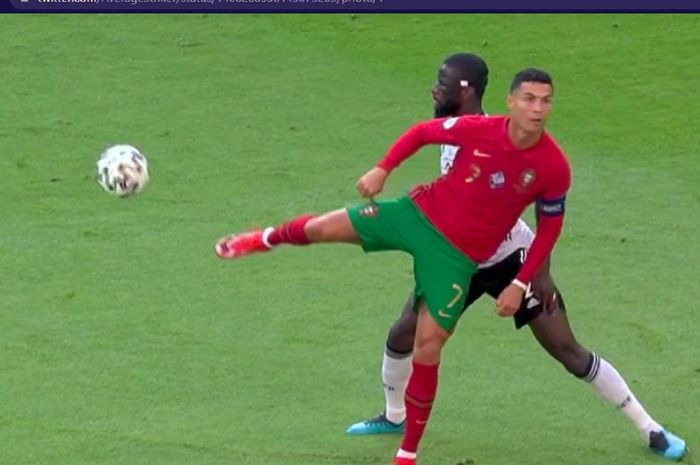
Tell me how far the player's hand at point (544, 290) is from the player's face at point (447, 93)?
35.2 inches

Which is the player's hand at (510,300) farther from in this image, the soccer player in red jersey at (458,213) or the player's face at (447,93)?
the player's face at (447,93)

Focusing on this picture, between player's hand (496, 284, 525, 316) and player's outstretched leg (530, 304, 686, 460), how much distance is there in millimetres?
528

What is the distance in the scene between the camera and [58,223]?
10.9 meters

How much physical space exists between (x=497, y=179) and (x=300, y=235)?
1.04 metres

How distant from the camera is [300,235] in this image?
761cm

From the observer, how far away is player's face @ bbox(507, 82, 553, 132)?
6.99 m

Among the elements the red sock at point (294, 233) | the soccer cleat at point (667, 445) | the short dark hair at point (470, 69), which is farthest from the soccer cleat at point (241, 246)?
the soccer cleat at point (667, 445)

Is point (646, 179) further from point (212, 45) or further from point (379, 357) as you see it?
point (212, 45)

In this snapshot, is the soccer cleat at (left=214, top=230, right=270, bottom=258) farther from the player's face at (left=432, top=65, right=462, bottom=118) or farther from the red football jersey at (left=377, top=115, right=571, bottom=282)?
the player's face at (left=432, top=65, right=462, bottom=118)

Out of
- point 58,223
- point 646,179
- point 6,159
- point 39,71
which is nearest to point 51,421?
point 58,223

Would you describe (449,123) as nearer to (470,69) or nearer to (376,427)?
(470,69)

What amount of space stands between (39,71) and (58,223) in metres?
3.64

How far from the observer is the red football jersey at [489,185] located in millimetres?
7109

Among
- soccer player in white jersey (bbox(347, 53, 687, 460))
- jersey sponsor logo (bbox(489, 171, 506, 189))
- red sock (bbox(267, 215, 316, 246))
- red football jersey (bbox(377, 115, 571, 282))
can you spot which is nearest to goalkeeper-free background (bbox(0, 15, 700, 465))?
soccer player in white jersey (bbox(347, 53, 687, 460))
